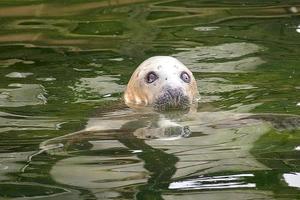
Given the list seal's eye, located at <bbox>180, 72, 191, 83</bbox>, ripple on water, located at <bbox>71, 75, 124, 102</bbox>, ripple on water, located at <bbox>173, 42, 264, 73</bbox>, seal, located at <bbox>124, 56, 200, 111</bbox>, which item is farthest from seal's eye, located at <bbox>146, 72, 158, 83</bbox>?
ripple on water, located at <bbox>173, 42, 264, 73</bbox>

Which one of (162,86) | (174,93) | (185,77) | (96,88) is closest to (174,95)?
(174,93)

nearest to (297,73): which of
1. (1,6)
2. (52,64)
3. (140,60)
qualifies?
(140,60)

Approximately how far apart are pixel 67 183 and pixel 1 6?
663 cm

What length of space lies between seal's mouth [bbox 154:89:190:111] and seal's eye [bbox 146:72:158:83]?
1.37 feet

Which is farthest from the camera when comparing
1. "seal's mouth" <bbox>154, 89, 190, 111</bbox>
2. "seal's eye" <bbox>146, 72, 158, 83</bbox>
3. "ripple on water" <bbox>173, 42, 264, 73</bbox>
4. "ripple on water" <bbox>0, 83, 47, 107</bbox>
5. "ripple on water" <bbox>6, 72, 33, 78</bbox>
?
"ripple on water" <bbox>173, 42, 264, 73</bbox>

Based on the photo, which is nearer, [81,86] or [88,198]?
[88,198]

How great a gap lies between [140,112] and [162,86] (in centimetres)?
33

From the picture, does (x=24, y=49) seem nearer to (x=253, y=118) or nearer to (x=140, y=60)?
(x=140, y=60)

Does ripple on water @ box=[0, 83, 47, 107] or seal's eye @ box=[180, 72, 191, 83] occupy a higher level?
seal's eye @ box=[180, 72, 191, 83]

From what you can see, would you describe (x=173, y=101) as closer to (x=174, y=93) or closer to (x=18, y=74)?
(x=174, y=93)

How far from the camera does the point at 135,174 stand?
4566 millimetres

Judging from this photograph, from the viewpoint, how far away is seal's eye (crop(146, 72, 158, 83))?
7.12 meters

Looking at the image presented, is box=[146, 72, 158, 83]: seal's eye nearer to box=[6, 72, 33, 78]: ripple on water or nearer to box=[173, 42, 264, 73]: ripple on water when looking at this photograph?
box=[173, 42, 264, 73]: ripple on water

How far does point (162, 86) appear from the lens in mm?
6879
